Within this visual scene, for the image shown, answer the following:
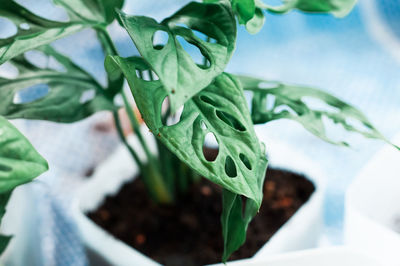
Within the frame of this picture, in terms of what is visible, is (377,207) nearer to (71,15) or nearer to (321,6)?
(321,6)

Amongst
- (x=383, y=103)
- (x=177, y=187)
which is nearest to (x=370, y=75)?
(x=383, y=103)

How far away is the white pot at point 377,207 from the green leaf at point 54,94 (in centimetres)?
25

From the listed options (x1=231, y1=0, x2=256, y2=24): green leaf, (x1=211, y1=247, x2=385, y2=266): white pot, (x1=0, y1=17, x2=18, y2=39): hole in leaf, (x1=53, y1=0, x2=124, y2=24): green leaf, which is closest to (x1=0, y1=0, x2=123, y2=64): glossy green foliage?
(x1=53, y1=0, x2=124, y2=24): green leaf

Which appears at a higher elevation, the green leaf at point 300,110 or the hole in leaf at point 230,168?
the hole in leaf at point 230,168

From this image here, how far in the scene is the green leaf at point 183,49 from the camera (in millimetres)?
339

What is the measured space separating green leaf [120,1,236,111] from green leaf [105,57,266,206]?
0.02 metres

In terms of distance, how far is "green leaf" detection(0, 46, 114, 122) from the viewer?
1.67 ft

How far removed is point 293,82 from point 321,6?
55 cm

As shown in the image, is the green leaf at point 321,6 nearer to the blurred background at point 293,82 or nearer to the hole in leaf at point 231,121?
the hole in leaf at point 231,121

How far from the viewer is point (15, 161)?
34cm

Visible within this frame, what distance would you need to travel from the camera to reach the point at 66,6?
17.9 inches

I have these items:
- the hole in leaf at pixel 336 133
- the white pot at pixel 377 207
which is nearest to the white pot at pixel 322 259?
the white pot at pixel 377 207

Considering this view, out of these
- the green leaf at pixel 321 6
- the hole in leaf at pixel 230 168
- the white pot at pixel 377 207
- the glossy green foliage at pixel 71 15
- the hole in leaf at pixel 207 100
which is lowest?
the white pot at pixel 377 207

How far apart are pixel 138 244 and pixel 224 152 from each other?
31 centimetres
